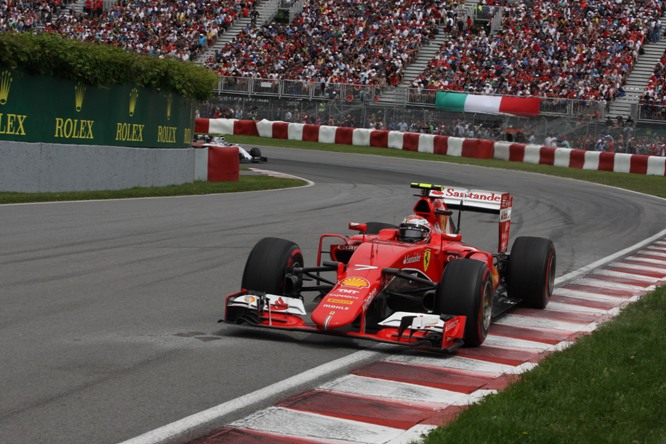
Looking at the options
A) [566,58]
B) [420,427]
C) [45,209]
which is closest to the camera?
A: [420,427]

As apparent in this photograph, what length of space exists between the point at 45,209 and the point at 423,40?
32256 mm

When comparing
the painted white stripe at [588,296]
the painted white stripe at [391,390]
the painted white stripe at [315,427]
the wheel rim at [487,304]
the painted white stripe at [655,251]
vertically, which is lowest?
the painted white stripe at [655,251]

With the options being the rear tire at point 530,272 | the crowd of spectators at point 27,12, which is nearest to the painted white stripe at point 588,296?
the rear tire at point 530,272

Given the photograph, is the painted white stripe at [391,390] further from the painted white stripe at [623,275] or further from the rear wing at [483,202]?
the painted white stripe at [623,275]

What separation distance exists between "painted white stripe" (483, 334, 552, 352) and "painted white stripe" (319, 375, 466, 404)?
5.87 feet

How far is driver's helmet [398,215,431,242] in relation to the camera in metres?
9.02

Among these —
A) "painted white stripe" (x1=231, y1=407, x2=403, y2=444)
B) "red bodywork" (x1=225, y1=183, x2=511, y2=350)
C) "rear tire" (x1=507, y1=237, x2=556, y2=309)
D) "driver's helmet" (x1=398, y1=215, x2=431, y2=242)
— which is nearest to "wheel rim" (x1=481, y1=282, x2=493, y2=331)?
"red bodywork" (x1=225, y1=183, x2=511, y2=350)

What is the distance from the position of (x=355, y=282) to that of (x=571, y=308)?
324 cm

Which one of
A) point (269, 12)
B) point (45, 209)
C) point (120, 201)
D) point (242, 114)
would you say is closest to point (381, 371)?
point (45, 209)

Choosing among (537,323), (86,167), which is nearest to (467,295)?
(537,323)

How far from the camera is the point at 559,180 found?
29.5 metres

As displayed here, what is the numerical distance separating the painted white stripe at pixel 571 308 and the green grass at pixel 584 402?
6.16 feet

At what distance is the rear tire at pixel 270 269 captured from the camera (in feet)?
27.8

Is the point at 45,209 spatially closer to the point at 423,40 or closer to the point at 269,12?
the point at 423,40
